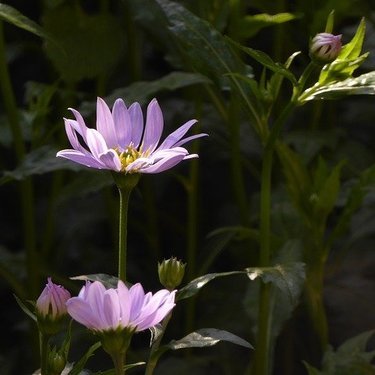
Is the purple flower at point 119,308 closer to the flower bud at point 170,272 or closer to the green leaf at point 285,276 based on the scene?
the flower bud at point 170,272

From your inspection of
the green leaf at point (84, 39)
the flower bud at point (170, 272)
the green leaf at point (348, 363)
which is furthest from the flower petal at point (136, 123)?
the green leaf at point (84, 39)

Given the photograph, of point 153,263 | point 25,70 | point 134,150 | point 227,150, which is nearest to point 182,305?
point 153,263

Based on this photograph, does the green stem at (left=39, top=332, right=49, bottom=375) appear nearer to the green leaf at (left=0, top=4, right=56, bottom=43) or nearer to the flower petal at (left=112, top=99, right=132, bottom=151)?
the flower petal at (left=112, top=99, right=132, bottom=151)

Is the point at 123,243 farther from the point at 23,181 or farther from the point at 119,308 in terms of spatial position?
the point at 23,181

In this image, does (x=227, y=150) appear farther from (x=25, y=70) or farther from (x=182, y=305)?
(x=25, y=70)

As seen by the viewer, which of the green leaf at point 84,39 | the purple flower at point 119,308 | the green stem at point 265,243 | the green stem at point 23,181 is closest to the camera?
the purple flower at point 119,308

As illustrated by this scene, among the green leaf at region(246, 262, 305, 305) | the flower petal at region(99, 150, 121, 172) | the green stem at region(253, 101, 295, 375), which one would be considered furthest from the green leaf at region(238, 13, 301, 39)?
the flower petal at region(99, 150, 121, 172)
